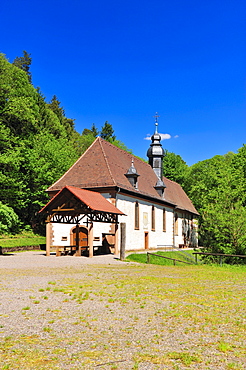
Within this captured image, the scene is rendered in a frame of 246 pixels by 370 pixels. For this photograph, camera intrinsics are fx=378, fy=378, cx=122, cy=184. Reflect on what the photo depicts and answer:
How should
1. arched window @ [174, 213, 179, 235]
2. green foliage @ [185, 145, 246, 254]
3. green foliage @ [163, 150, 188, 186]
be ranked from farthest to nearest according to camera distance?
green foliage @ [163, 150, 188, 186] < arched window @ [174, 213, 179, 235] < green foliage @ [185, 145, 246, 254]

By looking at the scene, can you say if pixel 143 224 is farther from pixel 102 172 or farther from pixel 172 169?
pixel 172 169

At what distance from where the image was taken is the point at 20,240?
33188 millimetres

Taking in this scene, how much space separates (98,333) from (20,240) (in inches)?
1133

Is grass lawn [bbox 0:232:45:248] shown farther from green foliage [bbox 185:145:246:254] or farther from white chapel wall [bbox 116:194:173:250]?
green foliage [bbox 185:145:246:254]

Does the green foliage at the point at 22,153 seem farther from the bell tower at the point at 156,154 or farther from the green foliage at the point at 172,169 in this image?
the green foliage at the point at 172,169

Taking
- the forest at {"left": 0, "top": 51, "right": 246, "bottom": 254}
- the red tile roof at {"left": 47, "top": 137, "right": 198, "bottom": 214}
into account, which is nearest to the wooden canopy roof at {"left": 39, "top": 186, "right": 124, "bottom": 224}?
the red tile roof at {"left": 47, "top": 137, "right": 198, "bottom": 214}

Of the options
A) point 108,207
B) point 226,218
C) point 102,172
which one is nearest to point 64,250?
point 108,207

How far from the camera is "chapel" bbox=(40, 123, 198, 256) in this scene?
23312 millimetres

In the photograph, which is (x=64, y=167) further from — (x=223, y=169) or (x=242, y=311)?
(x=242, y=311)

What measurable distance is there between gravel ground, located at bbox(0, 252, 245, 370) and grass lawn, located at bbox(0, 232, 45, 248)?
2095cm

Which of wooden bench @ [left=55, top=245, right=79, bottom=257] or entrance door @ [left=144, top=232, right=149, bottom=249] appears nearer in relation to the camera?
wooden bench @ [left=55, top=245, right=79, bottom=257]

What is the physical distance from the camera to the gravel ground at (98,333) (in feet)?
15.0

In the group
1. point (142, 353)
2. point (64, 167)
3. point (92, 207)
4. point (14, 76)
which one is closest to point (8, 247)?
point (92, 207)

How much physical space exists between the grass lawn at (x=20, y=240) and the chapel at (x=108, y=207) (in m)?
3.09
